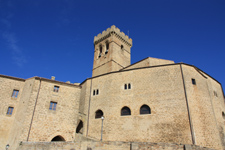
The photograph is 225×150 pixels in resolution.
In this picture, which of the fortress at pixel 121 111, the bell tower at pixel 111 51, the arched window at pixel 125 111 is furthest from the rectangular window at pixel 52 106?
the bell tower at pixel 111 51

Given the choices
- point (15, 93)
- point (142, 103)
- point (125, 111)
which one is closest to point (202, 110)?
point (142, 103)

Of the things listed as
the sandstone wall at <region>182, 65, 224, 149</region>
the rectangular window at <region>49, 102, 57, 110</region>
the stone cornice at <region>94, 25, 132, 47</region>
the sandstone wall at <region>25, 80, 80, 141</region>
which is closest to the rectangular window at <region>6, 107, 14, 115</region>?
the sandstone wall at <region>25, 80, 80, 141</region>

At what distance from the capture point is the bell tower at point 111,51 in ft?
103

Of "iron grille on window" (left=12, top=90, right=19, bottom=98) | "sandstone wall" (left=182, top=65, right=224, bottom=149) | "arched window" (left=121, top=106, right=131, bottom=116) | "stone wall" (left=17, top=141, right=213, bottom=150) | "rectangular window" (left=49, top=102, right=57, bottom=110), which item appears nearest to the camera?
"stone wall" (left=17, top=141, right=213, bottom=150)

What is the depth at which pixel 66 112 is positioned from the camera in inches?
781

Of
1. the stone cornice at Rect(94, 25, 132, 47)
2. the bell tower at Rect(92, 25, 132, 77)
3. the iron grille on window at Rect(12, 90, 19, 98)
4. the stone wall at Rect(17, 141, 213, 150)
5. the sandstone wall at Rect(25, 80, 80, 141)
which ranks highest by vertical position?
the stone cornice at Rect(94, 25, 132, 47)

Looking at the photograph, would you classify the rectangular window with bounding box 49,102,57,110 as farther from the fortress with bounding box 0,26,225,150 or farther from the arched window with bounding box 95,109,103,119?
the arched window with bounding box 95,109,103,119

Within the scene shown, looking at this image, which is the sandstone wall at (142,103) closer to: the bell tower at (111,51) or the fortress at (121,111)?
the fortress at (121,111)

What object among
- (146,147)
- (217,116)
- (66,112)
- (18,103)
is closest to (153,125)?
(146,147)

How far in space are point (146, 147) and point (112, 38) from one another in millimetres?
23090

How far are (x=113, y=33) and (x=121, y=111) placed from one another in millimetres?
18025

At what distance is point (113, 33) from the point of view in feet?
110

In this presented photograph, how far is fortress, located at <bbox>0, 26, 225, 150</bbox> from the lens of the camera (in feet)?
55.1

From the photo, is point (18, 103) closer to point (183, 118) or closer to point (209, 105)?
point (183, 118)
